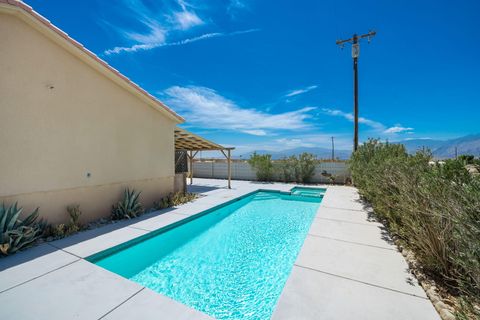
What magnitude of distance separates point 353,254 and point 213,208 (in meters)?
5.58

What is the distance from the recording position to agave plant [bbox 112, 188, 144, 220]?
6.96 metres

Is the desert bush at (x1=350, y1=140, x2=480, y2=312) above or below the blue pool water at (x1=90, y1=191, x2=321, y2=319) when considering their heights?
above

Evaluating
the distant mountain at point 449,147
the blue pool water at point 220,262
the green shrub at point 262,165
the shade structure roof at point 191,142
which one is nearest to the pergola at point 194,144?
the shade structure roof at point 191,142

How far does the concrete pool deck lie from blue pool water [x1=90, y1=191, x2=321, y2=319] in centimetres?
57

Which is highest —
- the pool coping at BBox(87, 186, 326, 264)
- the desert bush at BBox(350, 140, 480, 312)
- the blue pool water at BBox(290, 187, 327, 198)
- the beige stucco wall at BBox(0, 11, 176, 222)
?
the beige stucco wall at BBox(0, 11, 176, 222)

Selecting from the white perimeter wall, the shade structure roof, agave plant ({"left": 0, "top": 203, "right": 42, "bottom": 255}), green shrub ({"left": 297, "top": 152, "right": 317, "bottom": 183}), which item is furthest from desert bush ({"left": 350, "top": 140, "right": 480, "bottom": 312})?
the white perimeter wall

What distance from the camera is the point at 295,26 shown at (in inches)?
434

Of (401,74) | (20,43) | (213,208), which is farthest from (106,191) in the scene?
(401,74)

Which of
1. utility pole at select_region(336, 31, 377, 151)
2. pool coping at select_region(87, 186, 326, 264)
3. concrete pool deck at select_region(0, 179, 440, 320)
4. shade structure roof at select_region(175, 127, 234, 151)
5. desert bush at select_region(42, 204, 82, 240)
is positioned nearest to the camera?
concrete pool deck at select_region(0, 179, 440, 320)

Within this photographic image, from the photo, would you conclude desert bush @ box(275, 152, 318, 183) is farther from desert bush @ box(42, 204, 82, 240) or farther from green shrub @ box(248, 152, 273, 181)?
desert bush @ box(42, 204, 82, 240)

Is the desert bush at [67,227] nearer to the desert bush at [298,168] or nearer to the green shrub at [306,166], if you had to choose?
the desert bush at [298,168]

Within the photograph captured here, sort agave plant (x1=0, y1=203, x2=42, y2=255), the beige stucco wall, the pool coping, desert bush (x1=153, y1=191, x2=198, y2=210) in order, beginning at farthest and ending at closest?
desert bush (x1=153, y1=191, x2=198, y2=210)
the beige stucco wall
the pool coping
agave plant (x1=0, y1=203, x2=42, y2=255)

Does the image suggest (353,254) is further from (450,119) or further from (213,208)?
(450,119)

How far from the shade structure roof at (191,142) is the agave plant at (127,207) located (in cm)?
391
